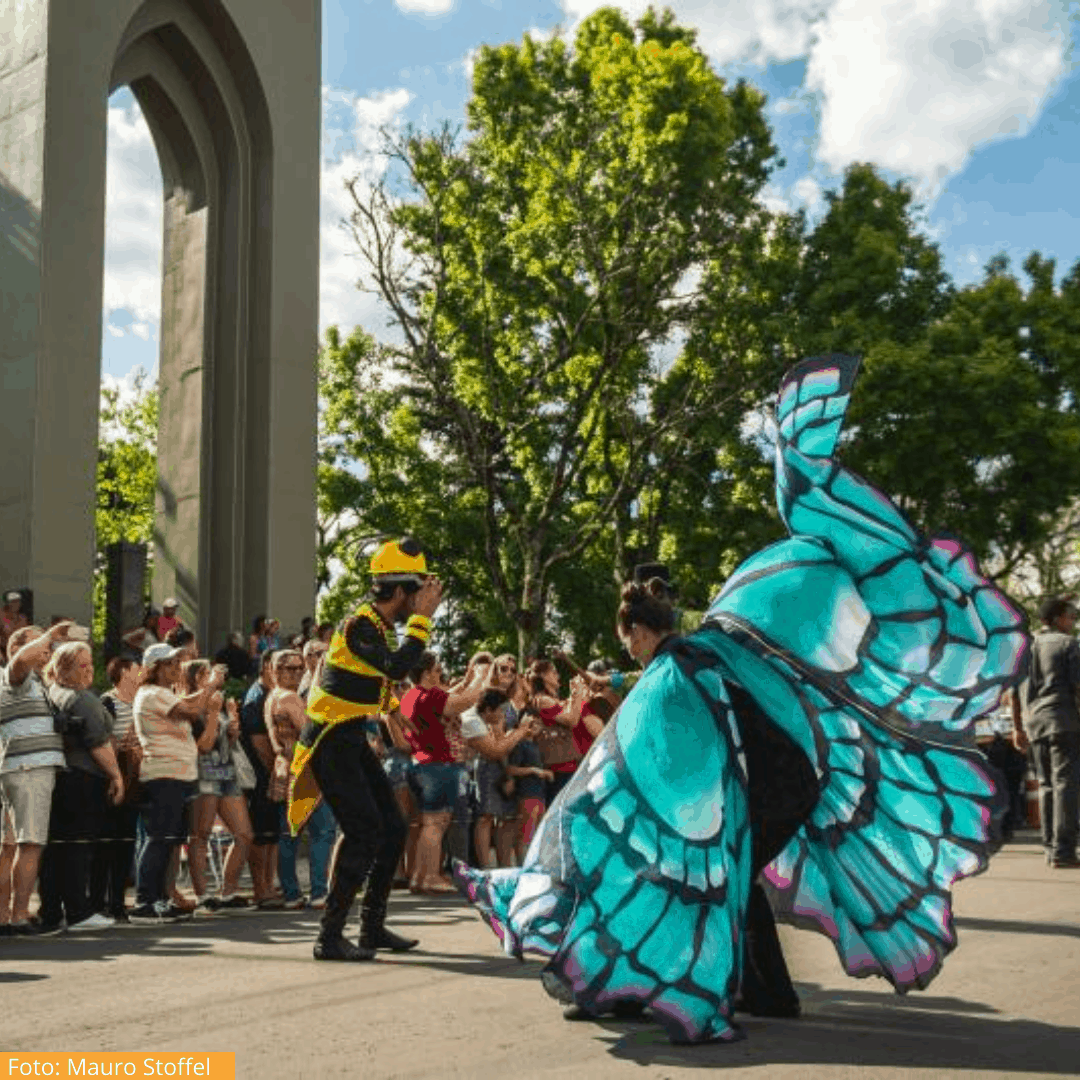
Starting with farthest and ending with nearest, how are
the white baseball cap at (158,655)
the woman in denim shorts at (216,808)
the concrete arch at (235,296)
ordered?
1. the concrete arch at (235,296)
2. the woman in denim shorts at (216,808)
3. the white baseball cap at (158,655)

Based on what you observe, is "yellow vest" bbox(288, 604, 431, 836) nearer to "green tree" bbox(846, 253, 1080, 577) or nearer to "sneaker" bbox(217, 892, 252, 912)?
"sneaker" bbox(217, 892, 252, 912)

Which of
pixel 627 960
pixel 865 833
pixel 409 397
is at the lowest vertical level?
pixel 627 960

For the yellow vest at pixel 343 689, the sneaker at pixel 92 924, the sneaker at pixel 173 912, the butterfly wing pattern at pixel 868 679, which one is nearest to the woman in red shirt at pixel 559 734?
the sneaker at pixel 173 912

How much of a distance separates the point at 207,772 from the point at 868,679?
6.26 meters

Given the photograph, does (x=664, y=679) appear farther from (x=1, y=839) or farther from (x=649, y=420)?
(x=649, y=420)

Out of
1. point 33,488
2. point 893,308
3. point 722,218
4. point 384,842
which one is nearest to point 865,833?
point 384,842

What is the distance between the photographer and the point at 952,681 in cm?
589

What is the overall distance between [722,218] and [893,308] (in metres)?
5.60

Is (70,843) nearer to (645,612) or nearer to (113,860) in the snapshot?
(113,860)

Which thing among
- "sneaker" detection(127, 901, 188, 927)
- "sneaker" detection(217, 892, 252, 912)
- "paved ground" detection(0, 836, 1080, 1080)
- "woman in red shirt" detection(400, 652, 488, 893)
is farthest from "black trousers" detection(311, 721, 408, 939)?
"woman in red shirt" detection(400, 652, 488, 893)
